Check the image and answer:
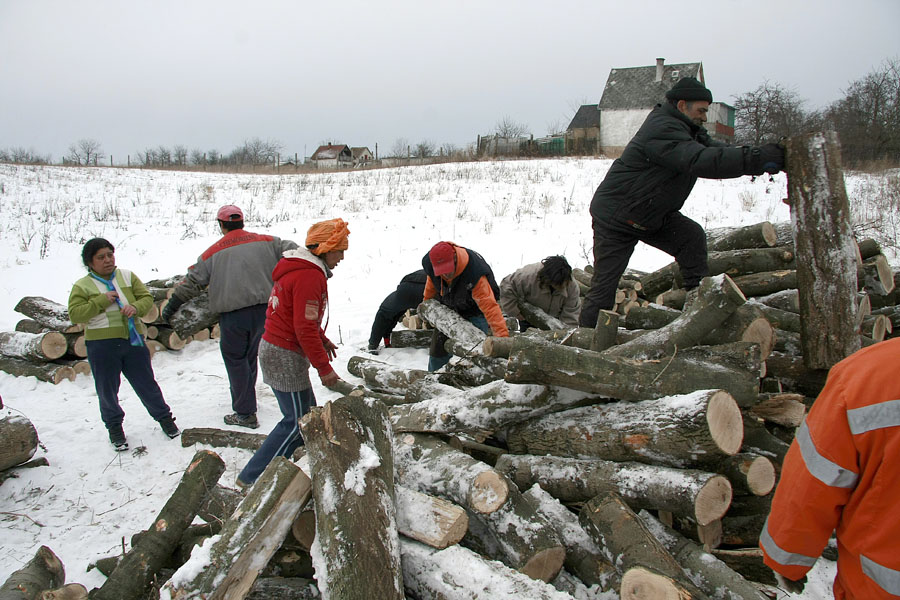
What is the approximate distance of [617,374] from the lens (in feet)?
9.15

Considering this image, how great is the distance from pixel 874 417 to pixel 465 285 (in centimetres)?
362

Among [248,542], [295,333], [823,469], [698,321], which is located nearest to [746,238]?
[698,321]

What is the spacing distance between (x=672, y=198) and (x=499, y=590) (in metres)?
3.25

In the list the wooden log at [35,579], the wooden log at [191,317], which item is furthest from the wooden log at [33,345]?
the wooden log at [35,579]

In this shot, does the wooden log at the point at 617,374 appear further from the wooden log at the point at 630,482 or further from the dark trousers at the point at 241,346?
the dark trousers at the point at 241,346

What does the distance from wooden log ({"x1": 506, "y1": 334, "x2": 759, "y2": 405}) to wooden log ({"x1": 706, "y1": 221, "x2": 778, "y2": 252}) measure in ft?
9.41

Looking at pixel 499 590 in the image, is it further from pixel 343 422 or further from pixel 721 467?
pixel 721 467

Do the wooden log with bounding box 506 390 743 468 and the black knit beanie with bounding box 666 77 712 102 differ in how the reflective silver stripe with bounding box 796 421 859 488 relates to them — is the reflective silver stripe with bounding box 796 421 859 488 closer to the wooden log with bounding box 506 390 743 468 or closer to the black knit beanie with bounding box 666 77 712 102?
the wooden log with bounding box 506 390 743 468

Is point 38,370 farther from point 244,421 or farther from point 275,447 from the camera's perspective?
point 275,447

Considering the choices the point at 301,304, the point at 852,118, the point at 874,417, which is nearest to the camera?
the point at 874,417

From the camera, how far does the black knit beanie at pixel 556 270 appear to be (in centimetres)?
527

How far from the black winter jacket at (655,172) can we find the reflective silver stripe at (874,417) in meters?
2.60

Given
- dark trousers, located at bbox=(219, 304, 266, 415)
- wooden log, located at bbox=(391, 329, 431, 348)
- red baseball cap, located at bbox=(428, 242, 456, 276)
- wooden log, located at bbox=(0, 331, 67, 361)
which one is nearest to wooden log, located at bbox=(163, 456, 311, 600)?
red baseball cap, located at bbox=(428, 242, 456, 276)

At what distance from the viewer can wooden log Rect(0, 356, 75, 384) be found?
18.6ft
